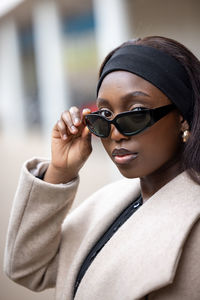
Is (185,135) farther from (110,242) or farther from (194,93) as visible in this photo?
(110,242)

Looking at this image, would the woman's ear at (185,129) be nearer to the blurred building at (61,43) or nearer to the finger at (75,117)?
the finger at (75,117)

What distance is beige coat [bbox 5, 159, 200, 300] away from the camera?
149 cm

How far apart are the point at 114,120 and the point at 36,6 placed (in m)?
6.59

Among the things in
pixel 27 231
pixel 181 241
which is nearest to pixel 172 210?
pixel 181 241

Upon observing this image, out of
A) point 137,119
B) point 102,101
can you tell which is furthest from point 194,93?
point 102,101

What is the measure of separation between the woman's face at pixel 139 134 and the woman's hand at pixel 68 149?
1.15ft

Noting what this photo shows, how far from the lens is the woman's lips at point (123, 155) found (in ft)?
5.49

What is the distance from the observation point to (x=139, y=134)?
5.39 feet

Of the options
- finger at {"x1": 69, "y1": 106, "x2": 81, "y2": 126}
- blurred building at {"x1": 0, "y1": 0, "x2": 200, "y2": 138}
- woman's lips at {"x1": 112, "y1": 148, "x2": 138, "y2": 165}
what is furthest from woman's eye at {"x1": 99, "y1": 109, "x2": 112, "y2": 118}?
blurred building at {"x1": 0, "y1": 0, "x2": 200, "y2": 138}

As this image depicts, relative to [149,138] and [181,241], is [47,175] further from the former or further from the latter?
[181,241]

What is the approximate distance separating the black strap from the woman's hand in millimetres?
310

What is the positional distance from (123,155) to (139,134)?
111mm

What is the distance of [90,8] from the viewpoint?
6891 millimetres

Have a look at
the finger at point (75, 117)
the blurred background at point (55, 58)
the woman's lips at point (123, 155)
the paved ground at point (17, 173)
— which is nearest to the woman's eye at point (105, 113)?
the woman's lips at point (123, 155)
